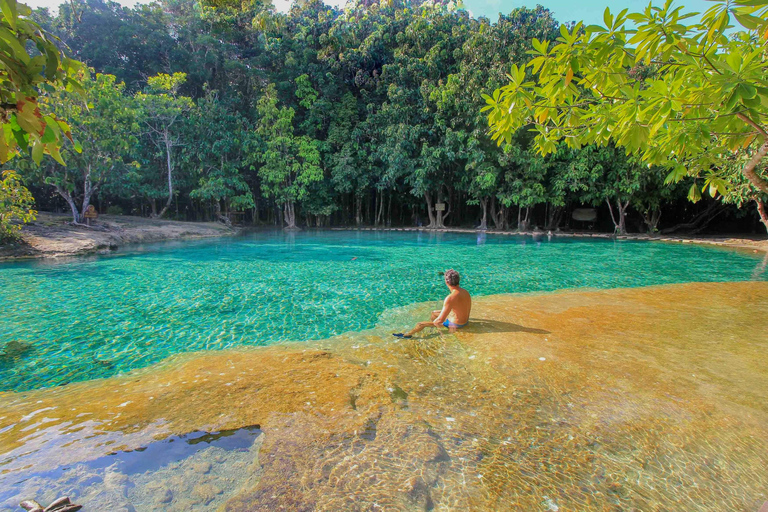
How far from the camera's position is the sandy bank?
12688 mm

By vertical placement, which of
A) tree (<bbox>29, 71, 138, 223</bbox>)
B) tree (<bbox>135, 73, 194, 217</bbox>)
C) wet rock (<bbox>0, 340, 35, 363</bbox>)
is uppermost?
tree (<bbox>135, 73, 194, 217</bbox>)

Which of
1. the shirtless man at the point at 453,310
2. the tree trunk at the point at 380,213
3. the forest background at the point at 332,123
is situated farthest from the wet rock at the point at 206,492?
the tree trunk at the point at 380,213

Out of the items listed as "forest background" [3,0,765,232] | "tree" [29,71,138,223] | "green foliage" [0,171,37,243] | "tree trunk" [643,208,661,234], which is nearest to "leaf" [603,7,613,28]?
"green foliage" [0,171,37,243]

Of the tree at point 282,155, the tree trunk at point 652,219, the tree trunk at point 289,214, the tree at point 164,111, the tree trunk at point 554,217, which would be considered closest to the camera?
the tree at point 164,111

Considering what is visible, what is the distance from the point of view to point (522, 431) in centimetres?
303

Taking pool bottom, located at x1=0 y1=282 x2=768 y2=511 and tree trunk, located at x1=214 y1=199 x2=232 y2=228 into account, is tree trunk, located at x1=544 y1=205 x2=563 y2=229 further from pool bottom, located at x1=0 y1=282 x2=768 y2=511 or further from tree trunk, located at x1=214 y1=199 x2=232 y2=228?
tree trunk, located at x1=214 y1=199 x2=232 y2=228

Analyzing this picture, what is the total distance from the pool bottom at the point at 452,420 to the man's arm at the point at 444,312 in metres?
0.42

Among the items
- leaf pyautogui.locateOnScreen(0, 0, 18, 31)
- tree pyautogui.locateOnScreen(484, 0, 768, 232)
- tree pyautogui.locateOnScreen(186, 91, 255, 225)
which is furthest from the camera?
tree pyautogui.locateOnScreen(186, 91, 255, 225)

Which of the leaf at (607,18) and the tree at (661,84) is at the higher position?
the leaf at (607,18)

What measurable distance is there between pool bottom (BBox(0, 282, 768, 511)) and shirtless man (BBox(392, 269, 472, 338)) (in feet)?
1.31

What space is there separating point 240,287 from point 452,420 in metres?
7.22

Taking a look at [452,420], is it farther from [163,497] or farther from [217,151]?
[217,151]

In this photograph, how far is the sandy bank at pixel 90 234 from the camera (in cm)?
1269

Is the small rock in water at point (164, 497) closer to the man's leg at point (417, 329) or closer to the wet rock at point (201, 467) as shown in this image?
the wet rock at point (201, 467)
